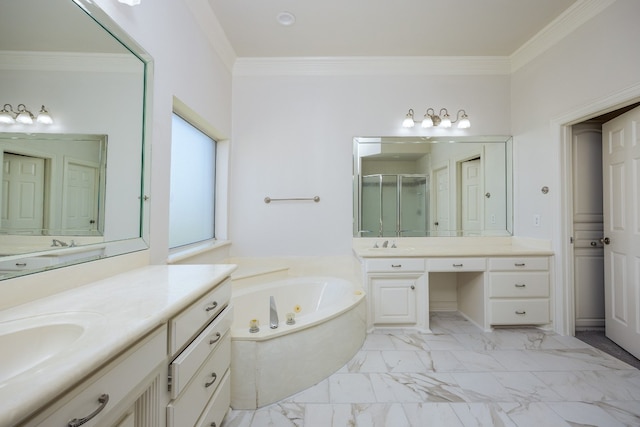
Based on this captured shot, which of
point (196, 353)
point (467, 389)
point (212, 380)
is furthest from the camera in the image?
point (467, 389)

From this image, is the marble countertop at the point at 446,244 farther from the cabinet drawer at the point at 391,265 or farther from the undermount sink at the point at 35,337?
the undermount sink at the point at 35,337

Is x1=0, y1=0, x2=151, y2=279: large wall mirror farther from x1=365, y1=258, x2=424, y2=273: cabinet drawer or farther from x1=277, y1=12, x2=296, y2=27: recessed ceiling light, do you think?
x1=365, y1=258, x2=424, y2=273: cabinet drawer

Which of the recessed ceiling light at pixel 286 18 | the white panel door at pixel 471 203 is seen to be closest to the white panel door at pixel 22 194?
the recessed ceiling light at pixel 286 18

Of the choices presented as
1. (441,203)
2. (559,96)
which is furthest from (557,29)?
(441,203)

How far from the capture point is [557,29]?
224 cm

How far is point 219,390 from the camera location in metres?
1.20

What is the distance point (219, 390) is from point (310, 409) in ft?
1.81

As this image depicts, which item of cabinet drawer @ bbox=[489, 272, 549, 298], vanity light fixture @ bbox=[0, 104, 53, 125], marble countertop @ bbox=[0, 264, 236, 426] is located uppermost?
vanity light fixture @ bbox=[0, 104, 53, 125]

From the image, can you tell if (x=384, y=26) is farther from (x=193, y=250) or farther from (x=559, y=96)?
(x=193, y=250)

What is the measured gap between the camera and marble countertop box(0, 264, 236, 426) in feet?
1.38

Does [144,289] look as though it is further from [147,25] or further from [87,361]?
[147,25]

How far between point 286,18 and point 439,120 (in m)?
1.77

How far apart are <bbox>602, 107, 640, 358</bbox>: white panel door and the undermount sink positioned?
10.6ft

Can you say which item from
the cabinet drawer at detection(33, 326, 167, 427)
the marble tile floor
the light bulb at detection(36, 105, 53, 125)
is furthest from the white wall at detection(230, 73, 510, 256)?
the cabinet drawer at detection(33, 326, 167, 427)
